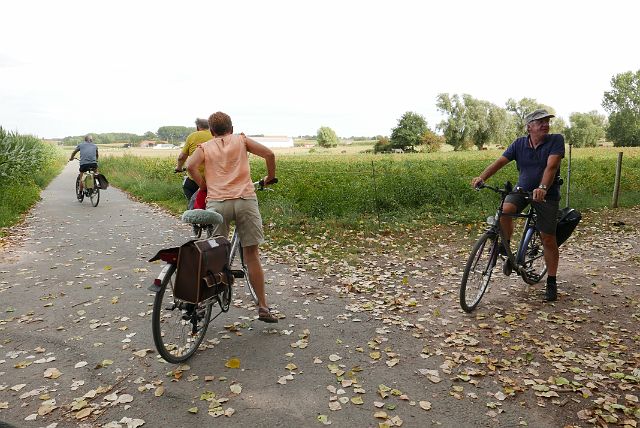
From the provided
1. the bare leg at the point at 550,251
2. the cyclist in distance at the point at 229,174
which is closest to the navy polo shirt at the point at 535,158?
the bare leg at the point at 550,251

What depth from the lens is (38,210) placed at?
43.6 ft

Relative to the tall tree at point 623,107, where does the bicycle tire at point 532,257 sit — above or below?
below

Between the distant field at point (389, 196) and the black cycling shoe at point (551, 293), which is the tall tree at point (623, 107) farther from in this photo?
the black cycling shoe at point (551, 293)

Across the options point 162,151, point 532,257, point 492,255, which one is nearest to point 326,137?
point 162,151

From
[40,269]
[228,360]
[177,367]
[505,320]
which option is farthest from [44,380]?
[505,320]

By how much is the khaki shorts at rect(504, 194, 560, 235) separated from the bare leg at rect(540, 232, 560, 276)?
11 centimetres

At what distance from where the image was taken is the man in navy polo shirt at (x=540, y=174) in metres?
5.06

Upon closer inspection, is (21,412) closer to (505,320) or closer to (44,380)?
(44,380)

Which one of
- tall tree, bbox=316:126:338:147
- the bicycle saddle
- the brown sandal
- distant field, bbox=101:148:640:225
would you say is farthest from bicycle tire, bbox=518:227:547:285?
tall tree, bbox=316:126:338:147

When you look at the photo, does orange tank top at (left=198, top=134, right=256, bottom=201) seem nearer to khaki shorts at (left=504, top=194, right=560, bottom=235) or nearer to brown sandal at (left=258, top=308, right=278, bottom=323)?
brown sandal at (left=258, top=308, right=278, bottom=323)

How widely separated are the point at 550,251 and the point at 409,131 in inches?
3368

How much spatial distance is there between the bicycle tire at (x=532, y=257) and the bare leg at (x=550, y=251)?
0.18 metres

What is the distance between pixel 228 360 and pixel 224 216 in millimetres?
1334

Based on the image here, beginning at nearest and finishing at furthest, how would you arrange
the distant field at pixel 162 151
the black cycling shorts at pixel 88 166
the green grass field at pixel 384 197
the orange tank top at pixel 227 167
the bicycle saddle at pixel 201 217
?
the bicycle saddle at pixel 201 217 → the orange tank top at pixel 227 167 → the green grass field at pixel 384 197 → the black cycling shorts at pixel 88 166 → the distant field at pixel 162 151
